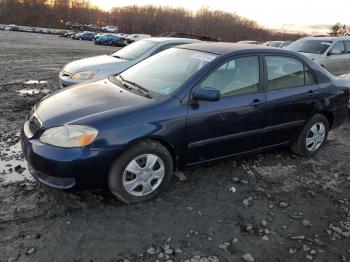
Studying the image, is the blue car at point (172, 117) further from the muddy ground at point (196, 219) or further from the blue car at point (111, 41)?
the blue car at point (111, 41)

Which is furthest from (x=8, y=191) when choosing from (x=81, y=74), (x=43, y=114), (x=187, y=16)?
(x=187, y=16)

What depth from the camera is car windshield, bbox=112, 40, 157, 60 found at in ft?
26.5

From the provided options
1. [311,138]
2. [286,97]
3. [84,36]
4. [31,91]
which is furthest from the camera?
[84,36]

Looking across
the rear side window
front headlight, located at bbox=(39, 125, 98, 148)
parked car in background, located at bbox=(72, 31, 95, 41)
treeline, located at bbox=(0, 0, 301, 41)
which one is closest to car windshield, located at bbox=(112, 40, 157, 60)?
the rear side window

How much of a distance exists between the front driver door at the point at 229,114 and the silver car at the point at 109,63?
3267 mm

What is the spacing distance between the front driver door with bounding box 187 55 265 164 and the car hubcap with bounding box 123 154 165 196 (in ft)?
1.36

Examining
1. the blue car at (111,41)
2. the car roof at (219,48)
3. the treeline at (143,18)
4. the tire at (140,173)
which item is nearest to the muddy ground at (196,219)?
the tire at (140,173)

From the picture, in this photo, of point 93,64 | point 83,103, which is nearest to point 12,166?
point 83,103

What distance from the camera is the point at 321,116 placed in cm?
503

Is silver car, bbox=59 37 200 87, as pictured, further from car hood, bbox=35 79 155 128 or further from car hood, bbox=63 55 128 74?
car hood, bbox=35 79 155 128

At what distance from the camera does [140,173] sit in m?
3.47

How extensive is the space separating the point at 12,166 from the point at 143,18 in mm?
83577

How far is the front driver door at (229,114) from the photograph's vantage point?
12.2 feet

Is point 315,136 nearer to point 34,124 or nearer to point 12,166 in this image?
point 34,124
